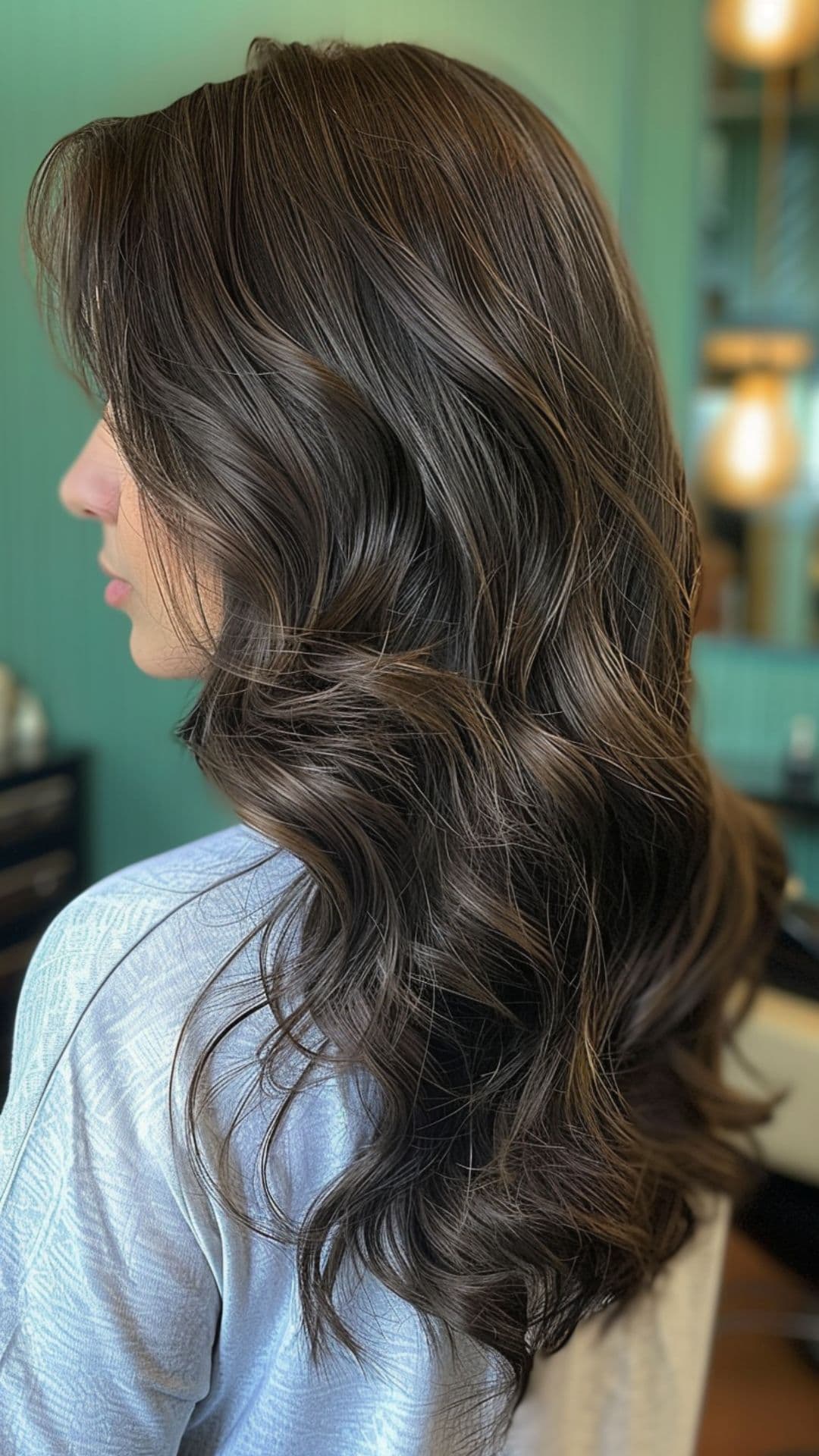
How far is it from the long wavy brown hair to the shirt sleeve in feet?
0.11

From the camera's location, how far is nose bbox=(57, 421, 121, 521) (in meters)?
0.56

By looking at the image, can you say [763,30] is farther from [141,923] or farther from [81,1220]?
[81,1220]

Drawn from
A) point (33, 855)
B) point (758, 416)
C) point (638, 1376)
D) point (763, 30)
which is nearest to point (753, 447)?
point (758, 416)

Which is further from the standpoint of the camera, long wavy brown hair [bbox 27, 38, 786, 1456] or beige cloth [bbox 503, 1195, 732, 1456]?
beige cloth [bbox 503, 1195, 732, 1456]

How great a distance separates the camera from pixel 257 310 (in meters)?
0.48

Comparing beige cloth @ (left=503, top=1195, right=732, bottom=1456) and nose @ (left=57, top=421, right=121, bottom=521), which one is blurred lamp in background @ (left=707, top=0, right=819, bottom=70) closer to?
nose @ (left=57, top=421, right=121, bottom=521)

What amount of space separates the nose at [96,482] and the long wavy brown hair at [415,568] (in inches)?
1.8

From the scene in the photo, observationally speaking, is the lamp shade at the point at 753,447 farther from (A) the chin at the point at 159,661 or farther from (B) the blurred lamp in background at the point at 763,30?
(A) the chin at the point at 159,661

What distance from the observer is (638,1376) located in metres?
0.78

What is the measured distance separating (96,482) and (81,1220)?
1.16 ft

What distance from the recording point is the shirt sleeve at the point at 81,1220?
48cm

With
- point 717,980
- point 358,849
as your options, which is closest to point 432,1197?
point 358,849

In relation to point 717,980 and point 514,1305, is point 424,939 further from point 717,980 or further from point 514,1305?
point 717,980

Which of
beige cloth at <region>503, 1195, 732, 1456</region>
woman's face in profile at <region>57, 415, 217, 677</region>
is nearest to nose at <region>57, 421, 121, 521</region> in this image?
woman's face in profile at <region>57, 415, 217, 677</region>
